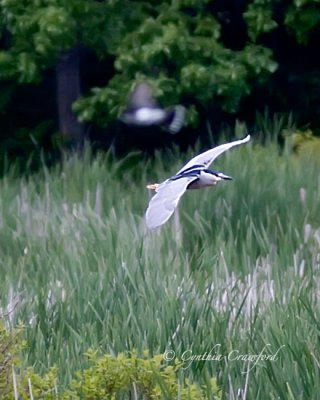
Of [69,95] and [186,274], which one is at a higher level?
[186,274]

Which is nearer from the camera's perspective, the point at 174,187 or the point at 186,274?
the point at 174,187

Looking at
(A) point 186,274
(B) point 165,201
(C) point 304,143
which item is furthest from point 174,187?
(C) point 304,143

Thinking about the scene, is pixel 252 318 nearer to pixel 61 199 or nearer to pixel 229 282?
pixel 229 282

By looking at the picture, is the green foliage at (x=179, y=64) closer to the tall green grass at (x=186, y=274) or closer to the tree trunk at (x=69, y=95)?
the tree trunk at (x=69, y=95)

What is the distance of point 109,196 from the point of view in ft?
25.8

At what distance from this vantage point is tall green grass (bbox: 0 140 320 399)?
4.02m

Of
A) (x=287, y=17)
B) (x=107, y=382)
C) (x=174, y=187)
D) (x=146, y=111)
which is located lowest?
(x=146, y=111)

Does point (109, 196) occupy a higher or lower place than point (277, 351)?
lower

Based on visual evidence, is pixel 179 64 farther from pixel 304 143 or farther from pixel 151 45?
pixel 304 143

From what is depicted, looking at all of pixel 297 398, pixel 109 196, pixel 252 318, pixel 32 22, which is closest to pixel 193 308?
pixel 252 318

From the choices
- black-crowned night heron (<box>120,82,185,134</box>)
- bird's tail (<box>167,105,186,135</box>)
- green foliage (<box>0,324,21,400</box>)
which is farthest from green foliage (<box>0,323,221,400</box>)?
bird's tail (<box>167,105,186,135</box>)

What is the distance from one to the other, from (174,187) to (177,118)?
5.75 m

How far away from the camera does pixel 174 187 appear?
4039 mm

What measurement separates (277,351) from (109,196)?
405 cm
